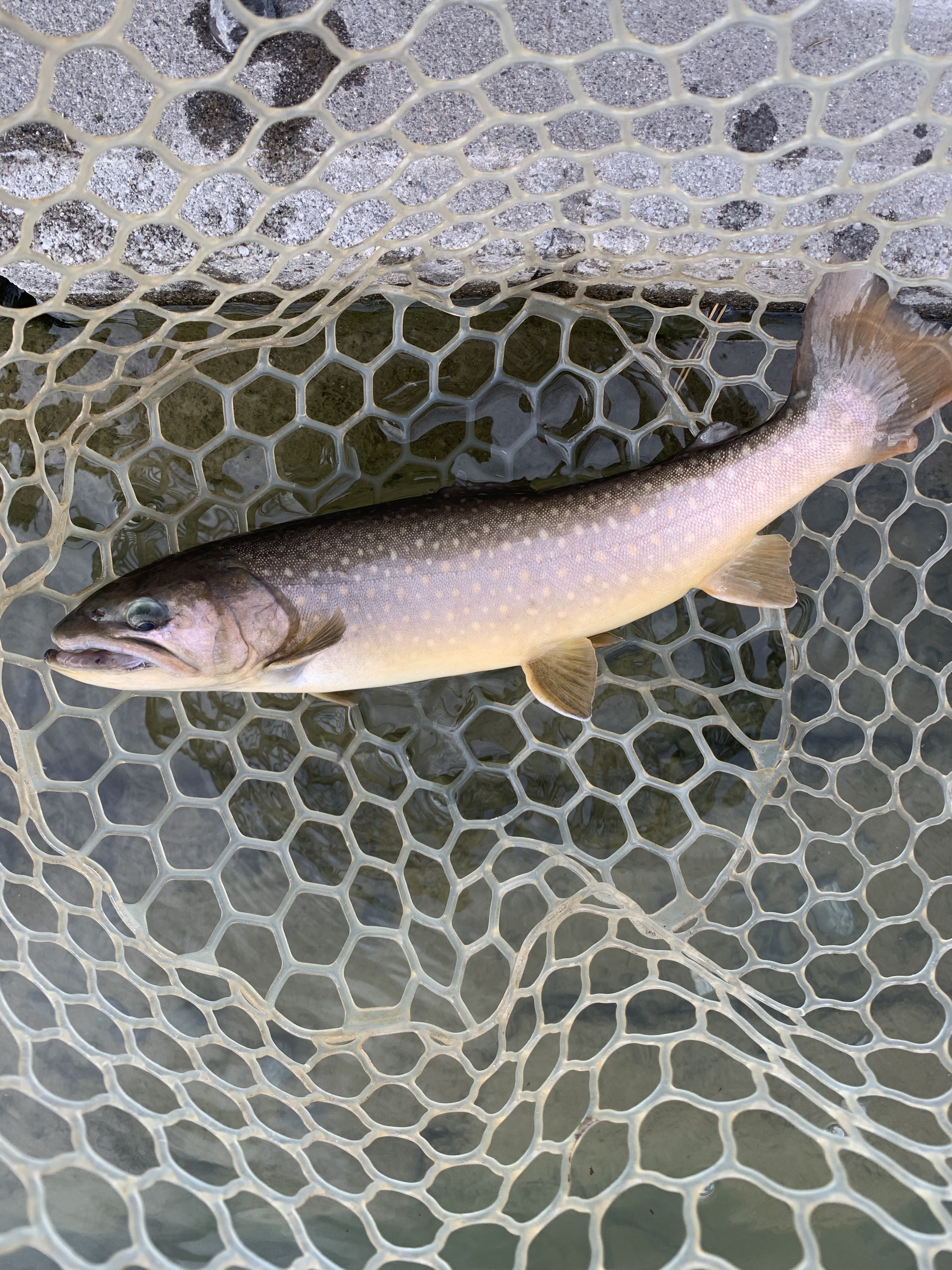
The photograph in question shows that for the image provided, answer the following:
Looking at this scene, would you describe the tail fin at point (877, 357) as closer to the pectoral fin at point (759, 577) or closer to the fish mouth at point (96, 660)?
the pectoral fin at point (759, 577)

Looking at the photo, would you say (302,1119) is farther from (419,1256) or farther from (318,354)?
(318,354)

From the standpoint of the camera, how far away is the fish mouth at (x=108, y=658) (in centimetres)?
184

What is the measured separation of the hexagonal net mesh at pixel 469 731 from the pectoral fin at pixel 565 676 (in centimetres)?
32

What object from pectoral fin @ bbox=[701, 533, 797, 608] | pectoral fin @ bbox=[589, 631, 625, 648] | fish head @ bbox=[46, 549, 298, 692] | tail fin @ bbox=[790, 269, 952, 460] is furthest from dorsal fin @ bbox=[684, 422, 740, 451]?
fish head @ bbox=[46, 549, 298, 692]

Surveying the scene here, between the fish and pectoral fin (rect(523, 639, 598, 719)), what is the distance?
10 centimetres

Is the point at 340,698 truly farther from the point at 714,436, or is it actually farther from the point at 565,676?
the point at 714,436

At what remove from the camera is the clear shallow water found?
2.25 meters

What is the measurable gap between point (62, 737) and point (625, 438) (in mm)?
1862

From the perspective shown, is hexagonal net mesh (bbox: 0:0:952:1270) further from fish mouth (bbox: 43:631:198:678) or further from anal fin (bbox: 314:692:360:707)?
fish mouth (bbox: 43:631:198:678)

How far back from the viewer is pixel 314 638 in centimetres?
190

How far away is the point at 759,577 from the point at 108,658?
4.98ft

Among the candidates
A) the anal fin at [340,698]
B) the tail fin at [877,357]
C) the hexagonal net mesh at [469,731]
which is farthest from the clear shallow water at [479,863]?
the tail fin at [877,357]

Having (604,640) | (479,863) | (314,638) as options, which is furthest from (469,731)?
(314,638)

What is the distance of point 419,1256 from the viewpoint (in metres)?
2.14
